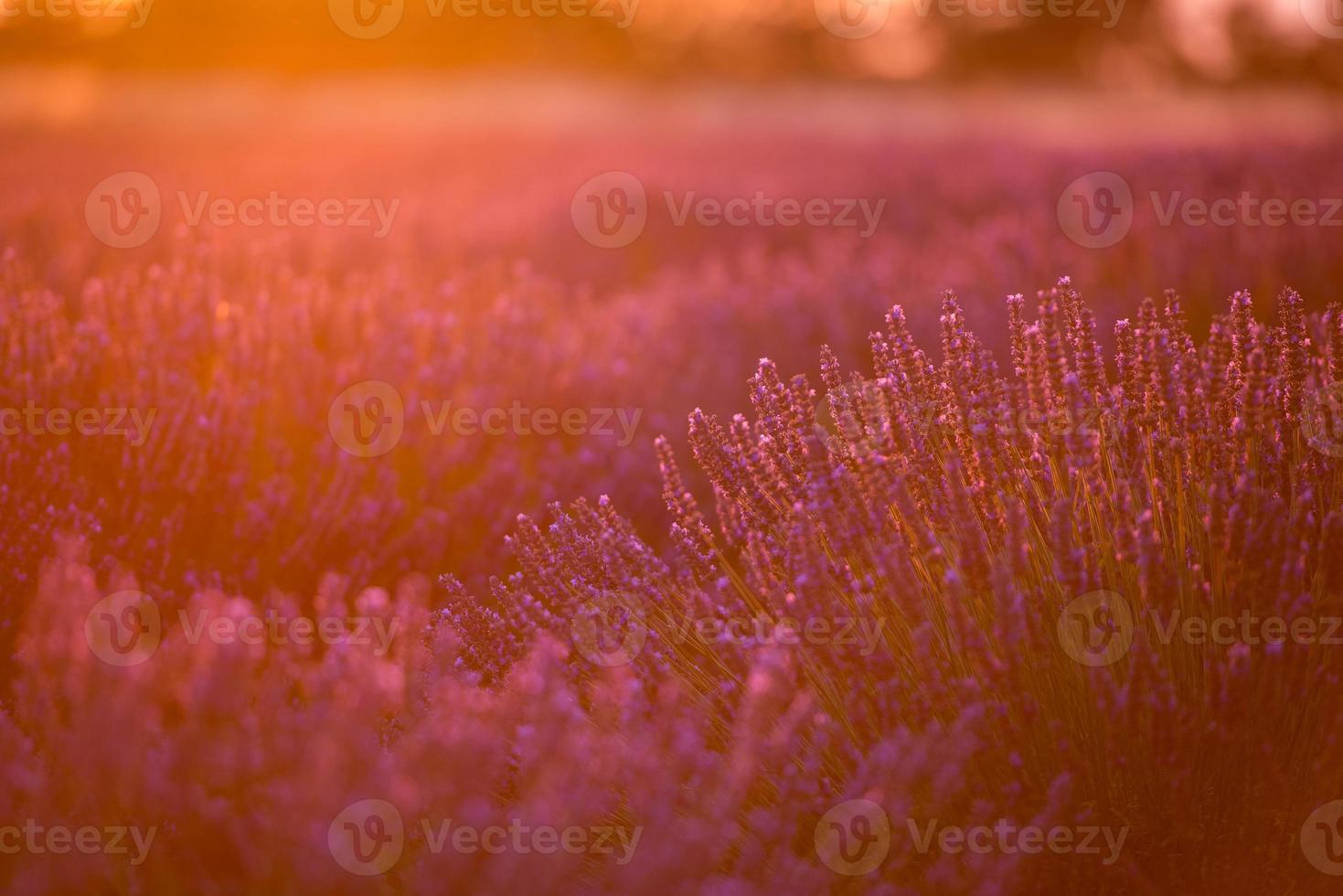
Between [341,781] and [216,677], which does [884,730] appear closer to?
[341,781]

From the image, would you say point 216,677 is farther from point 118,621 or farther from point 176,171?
point 176,171

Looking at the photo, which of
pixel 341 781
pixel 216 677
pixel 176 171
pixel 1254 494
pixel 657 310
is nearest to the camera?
pixel 341 781

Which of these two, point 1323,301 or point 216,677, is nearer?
point 216,677

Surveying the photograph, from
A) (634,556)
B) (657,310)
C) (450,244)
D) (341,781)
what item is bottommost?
(341,781)

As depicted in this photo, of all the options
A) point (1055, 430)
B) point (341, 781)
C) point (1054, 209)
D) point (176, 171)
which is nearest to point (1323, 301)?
point (1054, 209)

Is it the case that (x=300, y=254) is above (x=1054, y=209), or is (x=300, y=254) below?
below

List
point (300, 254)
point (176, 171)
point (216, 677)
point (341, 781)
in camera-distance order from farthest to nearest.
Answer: point (176, 171) → point (300, 254) → point (216, 677) → point (341, 781)
